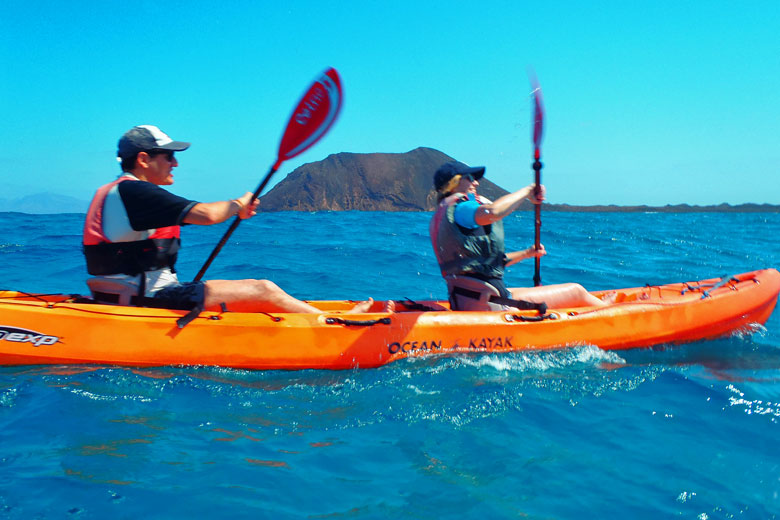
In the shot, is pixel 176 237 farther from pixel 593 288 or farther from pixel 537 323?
pixel 593 288

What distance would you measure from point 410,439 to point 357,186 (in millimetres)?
98736

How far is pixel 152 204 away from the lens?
3723 millimetres

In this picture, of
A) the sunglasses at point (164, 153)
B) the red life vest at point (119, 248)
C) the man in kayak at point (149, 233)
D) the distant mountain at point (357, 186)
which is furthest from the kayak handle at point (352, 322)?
the distant mountain at point (357, 186)

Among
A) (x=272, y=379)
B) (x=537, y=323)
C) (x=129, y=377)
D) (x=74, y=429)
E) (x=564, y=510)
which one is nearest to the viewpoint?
(x=564, y=510)

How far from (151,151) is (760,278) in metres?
6.40

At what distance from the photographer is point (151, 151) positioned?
3979 mm

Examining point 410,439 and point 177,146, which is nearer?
point 410,439

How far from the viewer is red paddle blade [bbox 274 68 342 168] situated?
15.3ft

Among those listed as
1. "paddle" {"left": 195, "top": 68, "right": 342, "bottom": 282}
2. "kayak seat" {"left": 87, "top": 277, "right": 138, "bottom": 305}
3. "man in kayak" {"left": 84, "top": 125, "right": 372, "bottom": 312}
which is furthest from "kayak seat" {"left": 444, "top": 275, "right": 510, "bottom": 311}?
"kayak seat" {"left": 87, "top": 277, "right": 138, "bottom": 305}

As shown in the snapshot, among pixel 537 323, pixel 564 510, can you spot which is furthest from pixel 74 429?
pixel 537 323

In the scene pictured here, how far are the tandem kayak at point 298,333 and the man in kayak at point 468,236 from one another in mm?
254

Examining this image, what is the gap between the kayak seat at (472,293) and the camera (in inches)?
192

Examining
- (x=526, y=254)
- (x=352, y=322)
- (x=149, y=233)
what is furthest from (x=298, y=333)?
(x=526, y=254)

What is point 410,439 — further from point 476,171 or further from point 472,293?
point 476,171
